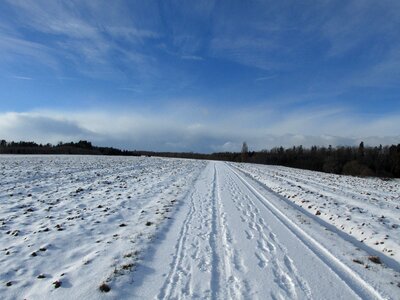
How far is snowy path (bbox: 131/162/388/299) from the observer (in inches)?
213

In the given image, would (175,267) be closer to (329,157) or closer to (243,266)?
(243,266)

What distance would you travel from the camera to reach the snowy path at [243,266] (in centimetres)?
540

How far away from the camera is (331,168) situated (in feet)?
297

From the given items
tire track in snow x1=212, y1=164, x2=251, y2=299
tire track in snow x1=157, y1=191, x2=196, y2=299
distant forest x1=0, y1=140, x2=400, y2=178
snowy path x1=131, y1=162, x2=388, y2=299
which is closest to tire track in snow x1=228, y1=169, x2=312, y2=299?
snowy path x1=131, y1=162, x2=388, y2=299

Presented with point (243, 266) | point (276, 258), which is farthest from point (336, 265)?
point (243, 266)

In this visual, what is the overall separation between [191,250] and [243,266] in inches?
58.1

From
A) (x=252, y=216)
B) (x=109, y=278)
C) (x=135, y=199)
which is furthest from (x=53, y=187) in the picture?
(x=109, y=278)

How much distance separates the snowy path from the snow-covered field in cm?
2

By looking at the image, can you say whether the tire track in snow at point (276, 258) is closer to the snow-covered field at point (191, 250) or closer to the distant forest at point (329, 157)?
the snow-covered field at point (191, 250)

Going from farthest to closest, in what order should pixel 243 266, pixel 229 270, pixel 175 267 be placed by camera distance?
pixel 243 266 < pixel 175 267 < pixel 229 270

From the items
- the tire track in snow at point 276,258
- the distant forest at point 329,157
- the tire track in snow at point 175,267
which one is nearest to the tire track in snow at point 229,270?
the tire track in snow at point 276,258

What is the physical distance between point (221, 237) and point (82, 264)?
153 inches

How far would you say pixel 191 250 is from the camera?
24.5ft

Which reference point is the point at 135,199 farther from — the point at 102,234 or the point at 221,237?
the point at 221,237
